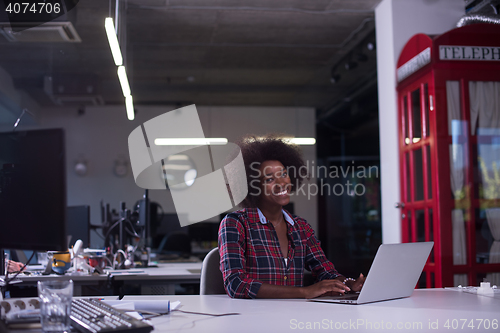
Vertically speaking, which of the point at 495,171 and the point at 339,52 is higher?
the point at 339,52

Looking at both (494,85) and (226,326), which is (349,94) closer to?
(494,85)

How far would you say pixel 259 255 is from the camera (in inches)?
79.4

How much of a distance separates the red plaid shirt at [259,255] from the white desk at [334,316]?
0.40ft

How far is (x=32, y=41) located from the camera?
476 cm

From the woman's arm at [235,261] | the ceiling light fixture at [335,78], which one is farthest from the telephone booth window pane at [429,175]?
the ceiling light fixture at [335,78]

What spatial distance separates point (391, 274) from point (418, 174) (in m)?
2.44

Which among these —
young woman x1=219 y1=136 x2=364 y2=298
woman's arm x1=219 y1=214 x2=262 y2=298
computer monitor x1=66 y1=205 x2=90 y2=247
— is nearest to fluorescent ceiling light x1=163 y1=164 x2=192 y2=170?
computer monitor x1=66 y1=205 x2=90 y2=247

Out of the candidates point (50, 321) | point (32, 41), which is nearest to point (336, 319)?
point (50, 321)

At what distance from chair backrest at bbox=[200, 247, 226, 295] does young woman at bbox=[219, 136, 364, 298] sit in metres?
0.16

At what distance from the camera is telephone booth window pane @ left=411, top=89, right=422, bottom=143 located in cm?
384

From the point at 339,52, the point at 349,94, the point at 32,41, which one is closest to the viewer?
the point at 32,41

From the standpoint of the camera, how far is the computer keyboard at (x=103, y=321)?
3.56 ft

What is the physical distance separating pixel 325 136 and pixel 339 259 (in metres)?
2.11
